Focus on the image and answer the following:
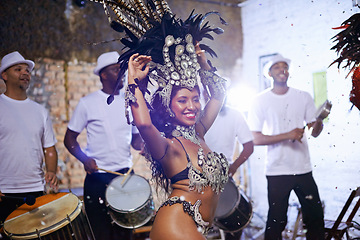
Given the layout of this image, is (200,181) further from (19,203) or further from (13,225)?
(19,203)

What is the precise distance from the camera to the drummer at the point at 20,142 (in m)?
3.16

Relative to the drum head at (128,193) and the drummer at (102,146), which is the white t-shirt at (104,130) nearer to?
the drummer at (102,146)

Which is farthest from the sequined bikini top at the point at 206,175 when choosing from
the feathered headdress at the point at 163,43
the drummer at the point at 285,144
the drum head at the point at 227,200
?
the drummer at the point at 285,144

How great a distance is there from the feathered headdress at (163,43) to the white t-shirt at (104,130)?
1.47m

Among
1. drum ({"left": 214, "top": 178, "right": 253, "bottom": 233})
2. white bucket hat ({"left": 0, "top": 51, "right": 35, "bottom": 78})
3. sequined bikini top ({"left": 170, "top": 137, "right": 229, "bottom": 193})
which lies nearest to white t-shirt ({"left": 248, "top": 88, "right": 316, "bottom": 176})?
drum ({"left": 214, "top": 178, "right": 253, "bottom": 233})

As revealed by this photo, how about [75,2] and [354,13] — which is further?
[75,2]

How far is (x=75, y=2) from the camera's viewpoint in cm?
549

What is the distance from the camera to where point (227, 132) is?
12.9 ft

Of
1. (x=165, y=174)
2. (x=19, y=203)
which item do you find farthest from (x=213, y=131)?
(x=19, y=203)

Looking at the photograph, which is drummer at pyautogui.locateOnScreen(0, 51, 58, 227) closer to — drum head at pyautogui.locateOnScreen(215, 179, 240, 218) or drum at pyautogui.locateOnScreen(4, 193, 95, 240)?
drum at pyautogui.locateOnScreen(4, 193, 95, 240)

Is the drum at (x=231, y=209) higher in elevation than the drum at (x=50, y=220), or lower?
lower

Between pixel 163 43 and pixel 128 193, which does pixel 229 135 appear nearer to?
pixel 128 193

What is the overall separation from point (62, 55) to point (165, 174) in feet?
11.8

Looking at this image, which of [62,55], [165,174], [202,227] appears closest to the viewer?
[202,227]
